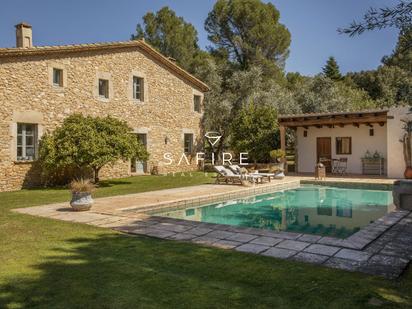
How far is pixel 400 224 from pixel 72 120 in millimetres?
12429

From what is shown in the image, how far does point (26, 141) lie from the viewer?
14.8 meters

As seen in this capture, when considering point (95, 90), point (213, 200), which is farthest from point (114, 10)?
point (213, 200)

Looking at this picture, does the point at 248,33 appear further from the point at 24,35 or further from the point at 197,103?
the point at 24,35

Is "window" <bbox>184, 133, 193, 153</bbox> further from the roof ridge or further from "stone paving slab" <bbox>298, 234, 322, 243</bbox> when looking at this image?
"stone paving slab" <bbox>298, 234, 322, 243</bbox>

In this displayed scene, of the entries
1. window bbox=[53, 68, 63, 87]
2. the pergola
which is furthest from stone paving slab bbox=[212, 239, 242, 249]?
the pergola

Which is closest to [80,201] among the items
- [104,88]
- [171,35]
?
[104,88]

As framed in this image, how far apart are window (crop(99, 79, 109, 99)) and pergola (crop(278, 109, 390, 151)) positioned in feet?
28.7

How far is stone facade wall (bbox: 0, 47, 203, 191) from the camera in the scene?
14.1m

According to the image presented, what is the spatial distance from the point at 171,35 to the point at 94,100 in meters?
17.1

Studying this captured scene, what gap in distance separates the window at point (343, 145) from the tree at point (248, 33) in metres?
13.9

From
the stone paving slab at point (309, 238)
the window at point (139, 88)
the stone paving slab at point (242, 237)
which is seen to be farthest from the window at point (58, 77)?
the stone paving slab at point (309, 238)

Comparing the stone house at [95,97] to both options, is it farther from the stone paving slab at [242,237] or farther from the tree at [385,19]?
the tree at [385,19]

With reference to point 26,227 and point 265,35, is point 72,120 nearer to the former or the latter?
point 26,227

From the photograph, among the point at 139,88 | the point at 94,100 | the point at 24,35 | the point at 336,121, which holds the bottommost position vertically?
the point at 336,121
